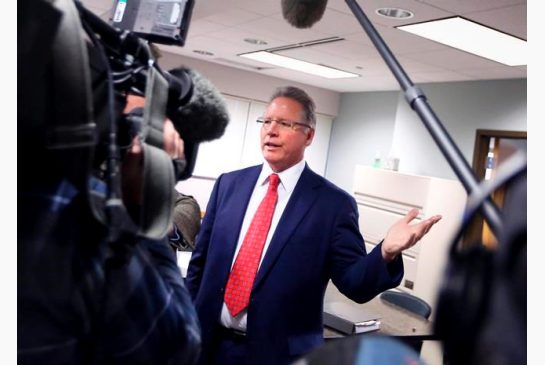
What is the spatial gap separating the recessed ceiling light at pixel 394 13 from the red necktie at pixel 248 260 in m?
2.04

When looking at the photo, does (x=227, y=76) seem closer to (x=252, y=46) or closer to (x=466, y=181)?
(x=252, y=46)

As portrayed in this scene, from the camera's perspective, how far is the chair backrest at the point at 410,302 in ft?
9.44

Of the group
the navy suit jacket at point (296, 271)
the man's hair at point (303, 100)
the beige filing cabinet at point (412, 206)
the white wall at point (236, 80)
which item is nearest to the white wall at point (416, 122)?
the beige filing cabinet at point (412, 206)

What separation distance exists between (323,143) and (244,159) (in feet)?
5.10

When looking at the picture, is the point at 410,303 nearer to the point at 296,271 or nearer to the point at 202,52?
the point at 296,271

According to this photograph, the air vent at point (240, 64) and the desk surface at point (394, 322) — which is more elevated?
the air vent at point (240, 64)

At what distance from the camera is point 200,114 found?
0.63 metres

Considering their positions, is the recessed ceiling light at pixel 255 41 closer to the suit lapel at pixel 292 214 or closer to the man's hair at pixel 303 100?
the man's hair at pixel 303 100

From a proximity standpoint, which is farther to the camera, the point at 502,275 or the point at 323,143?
the point at 323,143

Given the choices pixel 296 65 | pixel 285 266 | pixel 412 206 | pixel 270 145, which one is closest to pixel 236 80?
pixel 296 65

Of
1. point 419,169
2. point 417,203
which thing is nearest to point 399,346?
point 417,203

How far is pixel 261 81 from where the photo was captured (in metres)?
7.17

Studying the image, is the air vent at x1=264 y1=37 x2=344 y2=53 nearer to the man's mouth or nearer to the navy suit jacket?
the man's mouth

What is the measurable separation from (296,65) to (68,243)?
5.77 m
